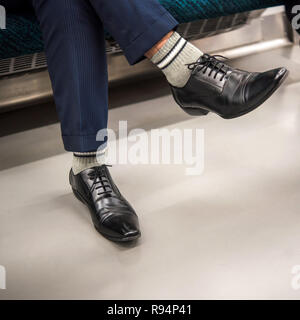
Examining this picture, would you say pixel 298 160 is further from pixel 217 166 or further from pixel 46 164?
pixel 46 164

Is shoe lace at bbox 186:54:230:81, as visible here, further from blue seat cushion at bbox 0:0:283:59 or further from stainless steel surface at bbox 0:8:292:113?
stainless steel surface at bbox 0:8:292:113

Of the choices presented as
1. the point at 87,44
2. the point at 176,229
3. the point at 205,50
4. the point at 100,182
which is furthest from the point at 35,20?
the point at 205,50

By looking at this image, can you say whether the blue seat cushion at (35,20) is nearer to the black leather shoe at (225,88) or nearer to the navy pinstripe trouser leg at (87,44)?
the navy pinstripe trouser leg at (87,44)

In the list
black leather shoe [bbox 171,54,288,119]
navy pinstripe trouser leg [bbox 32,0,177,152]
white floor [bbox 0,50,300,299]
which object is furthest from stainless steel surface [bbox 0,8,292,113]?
black leather shoe [bbox 171,54,288,119]

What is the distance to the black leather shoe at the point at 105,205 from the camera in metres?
1.02

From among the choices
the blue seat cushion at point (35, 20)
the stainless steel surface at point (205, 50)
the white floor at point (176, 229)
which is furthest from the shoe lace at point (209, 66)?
the stainless steel surface at point (205, 50)

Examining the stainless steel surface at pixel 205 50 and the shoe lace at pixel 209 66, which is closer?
the shoe lace at pixel 209 66

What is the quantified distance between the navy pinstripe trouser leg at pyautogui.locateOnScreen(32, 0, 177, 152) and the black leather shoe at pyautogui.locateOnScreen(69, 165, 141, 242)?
78mm

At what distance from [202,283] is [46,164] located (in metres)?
0.66

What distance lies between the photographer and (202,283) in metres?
0.90

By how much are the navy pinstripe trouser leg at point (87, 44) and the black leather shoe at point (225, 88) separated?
0.40 ft

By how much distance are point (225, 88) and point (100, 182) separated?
357mm

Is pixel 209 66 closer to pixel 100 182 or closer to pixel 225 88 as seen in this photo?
pixel 225 88
